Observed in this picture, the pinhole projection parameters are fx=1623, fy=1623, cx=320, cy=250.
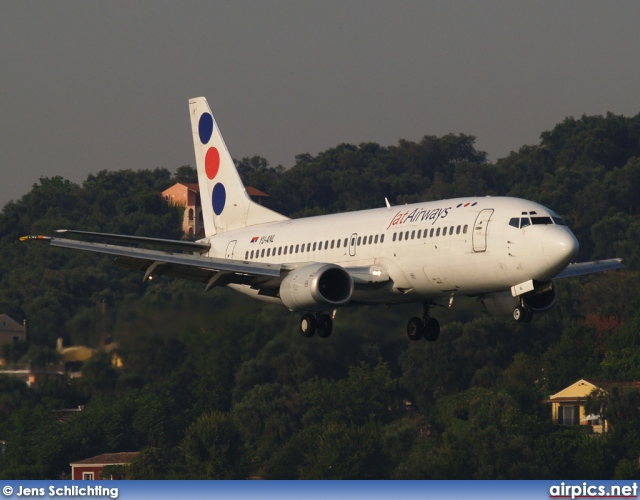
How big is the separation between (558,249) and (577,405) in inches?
3219

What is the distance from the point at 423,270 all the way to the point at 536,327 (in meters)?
75.9

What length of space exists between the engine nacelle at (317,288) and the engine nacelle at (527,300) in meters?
5.00

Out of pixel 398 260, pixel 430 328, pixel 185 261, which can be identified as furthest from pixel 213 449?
pixel 398 260

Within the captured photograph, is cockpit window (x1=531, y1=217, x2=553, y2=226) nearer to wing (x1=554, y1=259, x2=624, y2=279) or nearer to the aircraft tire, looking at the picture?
the aircraft tire

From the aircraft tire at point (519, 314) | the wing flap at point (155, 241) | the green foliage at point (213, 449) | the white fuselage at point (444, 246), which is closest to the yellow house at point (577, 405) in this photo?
the green foliage at point (213, 449)

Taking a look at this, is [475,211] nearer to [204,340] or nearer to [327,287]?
[327,287]

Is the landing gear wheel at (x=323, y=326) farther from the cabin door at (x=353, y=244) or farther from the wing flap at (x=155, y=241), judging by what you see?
the wing flap at (x=155, y=241)

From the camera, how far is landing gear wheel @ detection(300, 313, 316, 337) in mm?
56281

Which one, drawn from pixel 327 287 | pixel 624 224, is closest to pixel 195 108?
pixel 327 287

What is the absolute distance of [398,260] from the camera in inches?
2117

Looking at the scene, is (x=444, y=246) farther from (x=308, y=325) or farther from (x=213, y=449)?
(x=213, y=449)

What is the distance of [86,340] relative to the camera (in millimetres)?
71375

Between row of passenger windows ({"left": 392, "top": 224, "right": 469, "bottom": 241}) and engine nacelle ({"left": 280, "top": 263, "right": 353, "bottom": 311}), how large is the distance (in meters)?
2.22

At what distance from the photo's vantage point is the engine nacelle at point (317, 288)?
176ft
